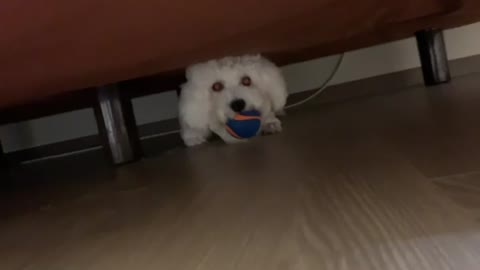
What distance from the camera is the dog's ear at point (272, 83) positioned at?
136 cm

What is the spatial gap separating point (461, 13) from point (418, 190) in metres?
0.79

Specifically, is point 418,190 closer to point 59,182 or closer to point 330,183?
point 330,183

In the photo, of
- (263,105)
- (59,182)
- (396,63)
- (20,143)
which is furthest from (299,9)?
(20,143)

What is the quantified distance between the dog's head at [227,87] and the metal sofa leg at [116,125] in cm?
13

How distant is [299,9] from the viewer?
898mm

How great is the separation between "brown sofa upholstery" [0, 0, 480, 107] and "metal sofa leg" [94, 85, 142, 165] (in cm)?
27

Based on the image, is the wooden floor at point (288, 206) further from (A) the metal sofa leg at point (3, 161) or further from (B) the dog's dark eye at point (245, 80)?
(A) the metal sofa leg at point (3, 161)

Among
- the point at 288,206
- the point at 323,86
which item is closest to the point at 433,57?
the point at 323,86

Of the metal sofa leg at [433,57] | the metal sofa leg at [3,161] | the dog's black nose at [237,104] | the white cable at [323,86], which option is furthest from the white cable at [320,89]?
the dog's black nose at [237,104]

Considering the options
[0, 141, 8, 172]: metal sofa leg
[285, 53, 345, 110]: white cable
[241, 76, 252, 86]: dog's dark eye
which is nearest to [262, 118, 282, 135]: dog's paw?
[241, 76, 252, 86]: dog's dark eye

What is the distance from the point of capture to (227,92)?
52.3 inches

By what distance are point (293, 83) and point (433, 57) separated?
41 centimetres

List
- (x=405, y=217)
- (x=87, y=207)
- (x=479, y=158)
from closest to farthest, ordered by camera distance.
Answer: (x=405, y=217), (x=479, y=158), (x=87, y=207)

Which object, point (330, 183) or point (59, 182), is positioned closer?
point (330, 183)
